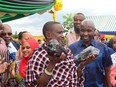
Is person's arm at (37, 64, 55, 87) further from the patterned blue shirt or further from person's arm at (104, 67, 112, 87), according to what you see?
person's arm at (104, 67, 112, 87)

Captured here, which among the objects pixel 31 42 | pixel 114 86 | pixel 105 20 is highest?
pixel 31 42

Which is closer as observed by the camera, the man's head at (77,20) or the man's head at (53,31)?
the man's head at (53,31)

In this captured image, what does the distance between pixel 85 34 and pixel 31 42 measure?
647 mm

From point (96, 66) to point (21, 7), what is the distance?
5.92 m

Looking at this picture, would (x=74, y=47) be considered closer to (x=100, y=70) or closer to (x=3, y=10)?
(x=100, y=70)

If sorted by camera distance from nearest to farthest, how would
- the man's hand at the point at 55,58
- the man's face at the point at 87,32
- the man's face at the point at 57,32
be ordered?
the man's hand at the point at 55,58
the man's face at the point at 57,32
the man's face at the point at 87,32

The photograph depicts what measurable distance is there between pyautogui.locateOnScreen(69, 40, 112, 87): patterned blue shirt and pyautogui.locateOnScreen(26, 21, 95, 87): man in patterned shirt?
29.3 inches

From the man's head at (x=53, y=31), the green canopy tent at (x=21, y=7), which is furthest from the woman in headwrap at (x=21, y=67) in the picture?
the green canopy tent at (x=21, y=7)


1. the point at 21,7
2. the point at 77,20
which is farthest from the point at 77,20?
the point at 21,7

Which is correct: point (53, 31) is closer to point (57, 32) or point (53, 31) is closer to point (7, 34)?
point (57, 32)

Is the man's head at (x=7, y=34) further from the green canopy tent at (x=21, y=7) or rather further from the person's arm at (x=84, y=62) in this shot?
the green canopy tent at (x=21, y=7)

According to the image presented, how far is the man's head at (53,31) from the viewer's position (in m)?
3.17

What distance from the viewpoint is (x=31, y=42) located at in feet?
12.6

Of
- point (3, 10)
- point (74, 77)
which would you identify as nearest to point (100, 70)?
point (74, 77)
